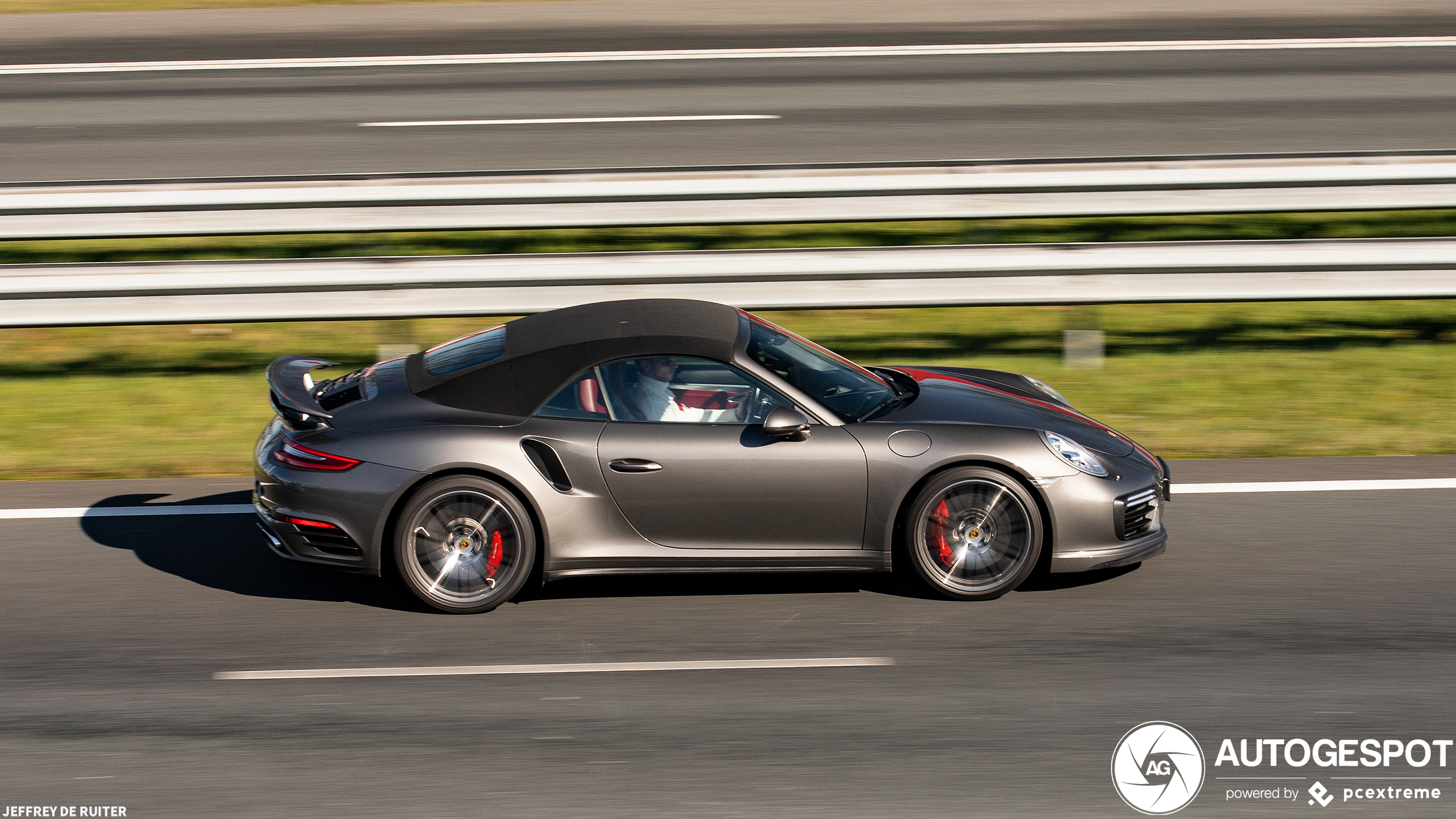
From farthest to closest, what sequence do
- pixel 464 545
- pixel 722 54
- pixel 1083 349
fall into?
pixel 722 54, pixel 1083 349, pixel 464 545

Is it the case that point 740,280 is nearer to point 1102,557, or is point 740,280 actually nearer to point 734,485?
point 734,485

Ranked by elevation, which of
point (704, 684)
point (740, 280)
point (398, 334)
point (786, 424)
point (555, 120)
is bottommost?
point (704, 684)

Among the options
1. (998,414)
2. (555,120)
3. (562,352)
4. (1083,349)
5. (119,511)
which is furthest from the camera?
(555,120)

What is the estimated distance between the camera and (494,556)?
570 centimetres

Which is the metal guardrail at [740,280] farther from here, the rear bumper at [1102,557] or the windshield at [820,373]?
the rear bumper at [1102,557]

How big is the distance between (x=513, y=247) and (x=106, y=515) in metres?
5.03

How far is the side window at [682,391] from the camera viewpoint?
18.9 ft

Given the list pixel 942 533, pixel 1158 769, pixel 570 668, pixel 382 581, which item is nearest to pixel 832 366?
pixel 942 533

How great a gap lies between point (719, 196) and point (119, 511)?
13.1ft

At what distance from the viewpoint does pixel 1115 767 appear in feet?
14.7

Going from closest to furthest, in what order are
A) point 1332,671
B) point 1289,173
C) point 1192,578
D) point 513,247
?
point 1332,671
point 1192,578
point 1289,173
point 513,247

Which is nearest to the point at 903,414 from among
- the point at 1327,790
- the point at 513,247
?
the point at 1327,790

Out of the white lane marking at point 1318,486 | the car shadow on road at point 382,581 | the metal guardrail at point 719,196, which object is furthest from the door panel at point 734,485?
the metal guardrail at point 719,196

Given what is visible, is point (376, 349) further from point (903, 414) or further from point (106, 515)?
point (903, 414)
